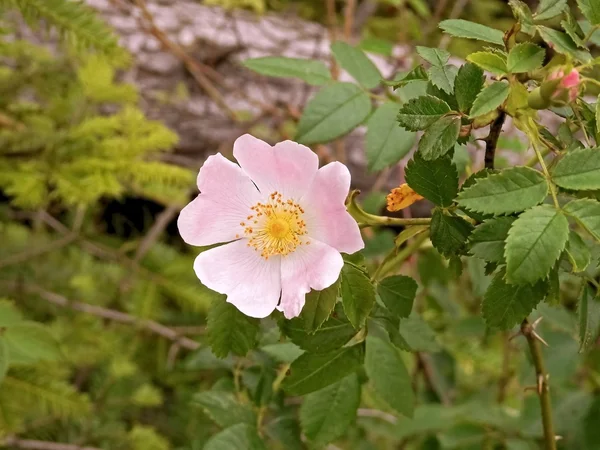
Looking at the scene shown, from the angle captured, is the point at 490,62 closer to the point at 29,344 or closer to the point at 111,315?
the point at 29,344

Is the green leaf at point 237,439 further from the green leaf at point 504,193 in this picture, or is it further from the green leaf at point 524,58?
the green leaf at point 524,58

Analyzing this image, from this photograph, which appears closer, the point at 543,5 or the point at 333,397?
the point at 543,5

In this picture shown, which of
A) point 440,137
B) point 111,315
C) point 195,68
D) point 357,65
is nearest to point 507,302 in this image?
point 440,137

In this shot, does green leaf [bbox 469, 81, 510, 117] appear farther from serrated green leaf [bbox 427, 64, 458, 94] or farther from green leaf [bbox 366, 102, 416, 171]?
green leaf [bbox 366, 102, 416, 171]

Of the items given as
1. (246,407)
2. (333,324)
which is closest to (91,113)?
(246,407)

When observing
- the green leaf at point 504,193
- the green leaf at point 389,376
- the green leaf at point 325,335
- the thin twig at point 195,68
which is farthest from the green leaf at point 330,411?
the thin twig at point 195,68

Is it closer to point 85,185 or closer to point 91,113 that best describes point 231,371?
point 85,185

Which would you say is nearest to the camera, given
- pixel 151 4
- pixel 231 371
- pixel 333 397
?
pixel 333 397
